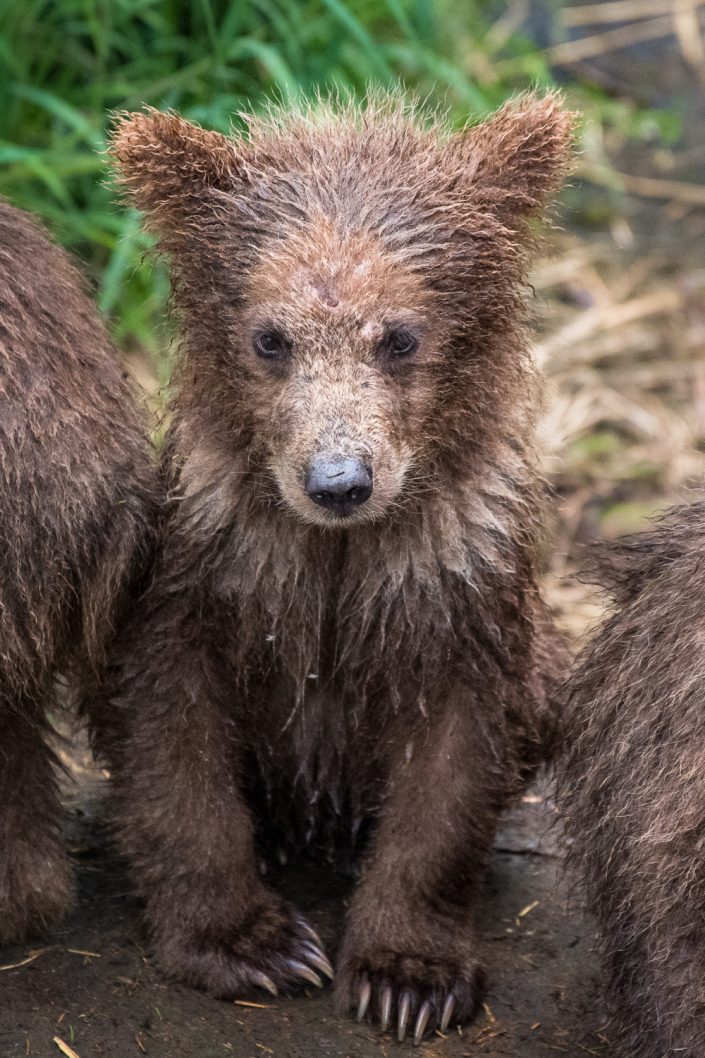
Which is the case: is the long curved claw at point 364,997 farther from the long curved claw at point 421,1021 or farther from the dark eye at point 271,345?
the dark eye at point 271,345

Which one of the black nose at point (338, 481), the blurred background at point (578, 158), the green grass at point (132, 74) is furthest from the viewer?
the blurred background at point (578, 158)

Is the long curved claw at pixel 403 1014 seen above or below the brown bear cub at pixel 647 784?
below

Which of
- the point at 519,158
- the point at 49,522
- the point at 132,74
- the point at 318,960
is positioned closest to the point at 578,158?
the point at 519,158

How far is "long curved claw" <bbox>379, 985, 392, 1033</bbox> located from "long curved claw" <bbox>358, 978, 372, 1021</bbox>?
34mm

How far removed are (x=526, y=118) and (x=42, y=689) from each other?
1.70 metres

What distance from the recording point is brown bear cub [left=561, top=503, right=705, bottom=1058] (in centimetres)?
337

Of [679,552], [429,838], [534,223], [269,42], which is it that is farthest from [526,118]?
[269,42]

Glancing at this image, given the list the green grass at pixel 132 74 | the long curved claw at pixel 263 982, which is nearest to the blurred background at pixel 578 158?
the green grass at pixel 132 74

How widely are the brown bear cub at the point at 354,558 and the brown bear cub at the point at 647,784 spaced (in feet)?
1.03

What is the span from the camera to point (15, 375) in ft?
12.4

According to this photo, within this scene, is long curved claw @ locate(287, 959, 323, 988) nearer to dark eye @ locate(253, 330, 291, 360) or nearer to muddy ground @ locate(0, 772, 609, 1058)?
muddy ground @ locate(0, 772, 609, 1058)

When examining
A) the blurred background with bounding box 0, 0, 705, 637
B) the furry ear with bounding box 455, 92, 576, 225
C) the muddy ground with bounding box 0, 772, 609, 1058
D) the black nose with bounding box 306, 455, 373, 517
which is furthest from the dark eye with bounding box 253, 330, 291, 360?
the blurred background with bounding box 0, 0, 705, 637

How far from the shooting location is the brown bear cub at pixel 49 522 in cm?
375

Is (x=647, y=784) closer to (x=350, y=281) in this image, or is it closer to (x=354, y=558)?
(x=354, y=558)
